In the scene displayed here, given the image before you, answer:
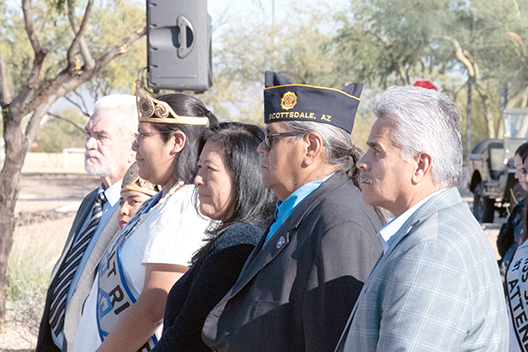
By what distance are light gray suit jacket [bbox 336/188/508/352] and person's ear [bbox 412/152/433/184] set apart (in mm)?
78

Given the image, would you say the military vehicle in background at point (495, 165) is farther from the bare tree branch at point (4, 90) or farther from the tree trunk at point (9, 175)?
the bare tree branch at point (4, 90)

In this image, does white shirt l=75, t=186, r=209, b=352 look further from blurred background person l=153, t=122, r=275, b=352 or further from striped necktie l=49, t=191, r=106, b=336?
striped necktie l=49, t=191, r=106, b=336

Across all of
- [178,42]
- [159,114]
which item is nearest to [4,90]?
[178,42]

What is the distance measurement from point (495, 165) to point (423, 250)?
14.4m

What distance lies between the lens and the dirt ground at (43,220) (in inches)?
246

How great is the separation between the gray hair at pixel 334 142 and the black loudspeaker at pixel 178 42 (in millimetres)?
2274

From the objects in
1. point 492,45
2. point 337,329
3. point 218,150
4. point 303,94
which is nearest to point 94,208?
point 218,150

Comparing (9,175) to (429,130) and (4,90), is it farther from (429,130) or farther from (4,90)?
(429,130)

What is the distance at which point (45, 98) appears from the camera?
5.76 m

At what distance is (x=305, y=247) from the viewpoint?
1.96 metres

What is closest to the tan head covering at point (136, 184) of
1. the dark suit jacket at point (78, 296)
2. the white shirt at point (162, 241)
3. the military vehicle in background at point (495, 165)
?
the dark suit jacket at point (78, 296)

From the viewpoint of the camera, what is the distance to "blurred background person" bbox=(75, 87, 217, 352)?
2438 millimetres

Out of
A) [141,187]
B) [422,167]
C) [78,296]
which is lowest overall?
[78,296]

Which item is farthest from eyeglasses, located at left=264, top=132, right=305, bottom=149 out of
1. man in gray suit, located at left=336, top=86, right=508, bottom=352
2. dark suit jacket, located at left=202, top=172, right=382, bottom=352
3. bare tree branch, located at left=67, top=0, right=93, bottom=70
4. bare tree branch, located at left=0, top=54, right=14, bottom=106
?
bare tree branch, located at left=0, top=54, right=14, bottom=106
